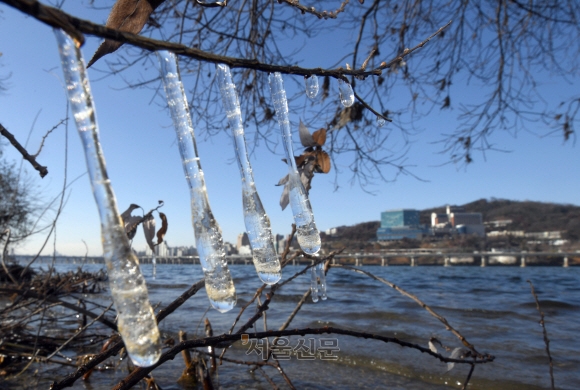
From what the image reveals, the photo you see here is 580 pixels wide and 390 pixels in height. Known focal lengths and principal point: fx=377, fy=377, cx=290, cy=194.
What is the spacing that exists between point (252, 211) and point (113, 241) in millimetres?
242

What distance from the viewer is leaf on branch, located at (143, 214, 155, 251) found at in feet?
4.13

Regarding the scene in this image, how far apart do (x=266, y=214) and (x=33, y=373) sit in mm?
3545

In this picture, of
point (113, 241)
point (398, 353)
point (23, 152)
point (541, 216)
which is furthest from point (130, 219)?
point (541, 216)

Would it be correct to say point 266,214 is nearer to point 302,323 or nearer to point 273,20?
point 273,20

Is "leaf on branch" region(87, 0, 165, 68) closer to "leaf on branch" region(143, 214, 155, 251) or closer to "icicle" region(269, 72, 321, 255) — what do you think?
"icicle" region(269, 72, 321, 255)

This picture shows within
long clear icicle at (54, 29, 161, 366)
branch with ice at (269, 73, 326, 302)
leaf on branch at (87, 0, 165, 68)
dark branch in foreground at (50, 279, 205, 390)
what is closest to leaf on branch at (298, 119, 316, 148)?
branch with ice at (269, 73, 326, 302)

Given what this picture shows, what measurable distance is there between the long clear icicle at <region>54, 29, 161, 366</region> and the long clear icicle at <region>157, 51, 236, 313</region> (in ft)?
0.35

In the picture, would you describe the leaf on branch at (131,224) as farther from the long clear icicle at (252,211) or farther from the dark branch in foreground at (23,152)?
the long clear icicle at (252,211)

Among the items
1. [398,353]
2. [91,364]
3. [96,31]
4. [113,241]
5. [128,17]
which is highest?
[128,17]

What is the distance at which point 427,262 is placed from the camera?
49812 millimetres

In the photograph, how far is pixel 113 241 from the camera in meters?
0.39

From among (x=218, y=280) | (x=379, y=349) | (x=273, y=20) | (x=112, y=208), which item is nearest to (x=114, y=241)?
(x=112, y=208)

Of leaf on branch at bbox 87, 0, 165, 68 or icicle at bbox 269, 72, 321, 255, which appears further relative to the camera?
icicle at bbox 269, 72, 321, 255

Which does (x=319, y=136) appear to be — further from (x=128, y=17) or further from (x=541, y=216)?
(x=541, y=216)
